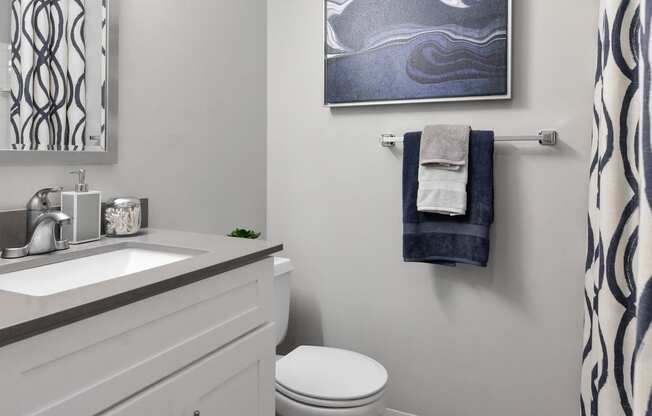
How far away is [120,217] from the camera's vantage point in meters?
1.37

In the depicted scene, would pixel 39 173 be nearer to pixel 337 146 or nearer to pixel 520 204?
pixel 337 146

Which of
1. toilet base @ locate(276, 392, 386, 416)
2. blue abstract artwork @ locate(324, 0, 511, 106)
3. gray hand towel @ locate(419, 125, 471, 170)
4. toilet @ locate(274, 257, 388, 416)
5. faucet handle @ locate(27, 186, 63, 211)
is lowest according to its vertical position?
toilet base @ locate(276, 392, 386, 416)

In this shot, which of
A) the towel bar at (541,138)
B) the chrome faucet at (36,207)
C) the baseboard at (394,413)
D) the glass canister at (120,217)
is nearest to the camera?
the chrome faucet at (36,207)

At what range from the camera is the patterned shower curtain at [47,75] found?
1.23 metres

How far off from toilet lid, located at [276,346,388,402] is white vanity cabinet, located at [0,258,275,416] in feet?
0.90

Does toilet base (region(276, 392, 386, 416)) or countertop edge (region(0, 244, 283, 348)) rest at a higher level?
countertop edge (region(0, 244, 283, 348))

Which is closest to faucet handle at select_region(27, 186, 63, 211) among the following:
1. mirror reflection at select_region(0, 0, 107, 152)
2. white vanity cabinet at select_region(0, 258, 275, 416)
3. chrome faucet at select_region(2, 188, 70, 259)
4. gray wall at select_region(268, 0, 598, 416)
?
chrome faucet at select_region(2, 188, 70, 259)

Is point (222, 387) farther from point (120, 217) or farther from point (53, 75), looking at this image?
point (53, 75)

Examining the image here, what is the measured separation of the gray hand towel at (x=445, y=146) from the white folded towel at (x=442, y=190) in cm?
2

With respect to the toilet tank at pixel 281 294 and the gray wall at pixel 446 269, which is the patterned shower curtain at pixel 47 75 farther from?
the gray wall at pixel 446 269

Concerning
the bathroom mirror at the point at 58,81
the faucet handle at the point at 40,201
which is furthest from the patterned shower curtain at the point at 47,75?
the faucet handle at the point at 40,201

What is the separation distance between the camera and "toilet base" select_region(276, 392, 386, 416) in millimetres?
1479

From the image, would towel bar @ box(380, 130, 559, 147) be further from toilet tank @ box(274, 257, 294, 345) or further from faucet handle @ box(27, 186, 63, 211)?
faucet handle @ box(27, 186, 63, 211)

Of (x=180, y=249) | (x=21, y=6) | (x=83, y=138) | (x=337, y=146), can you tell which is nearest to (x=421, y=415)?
(x=337, y=146)
